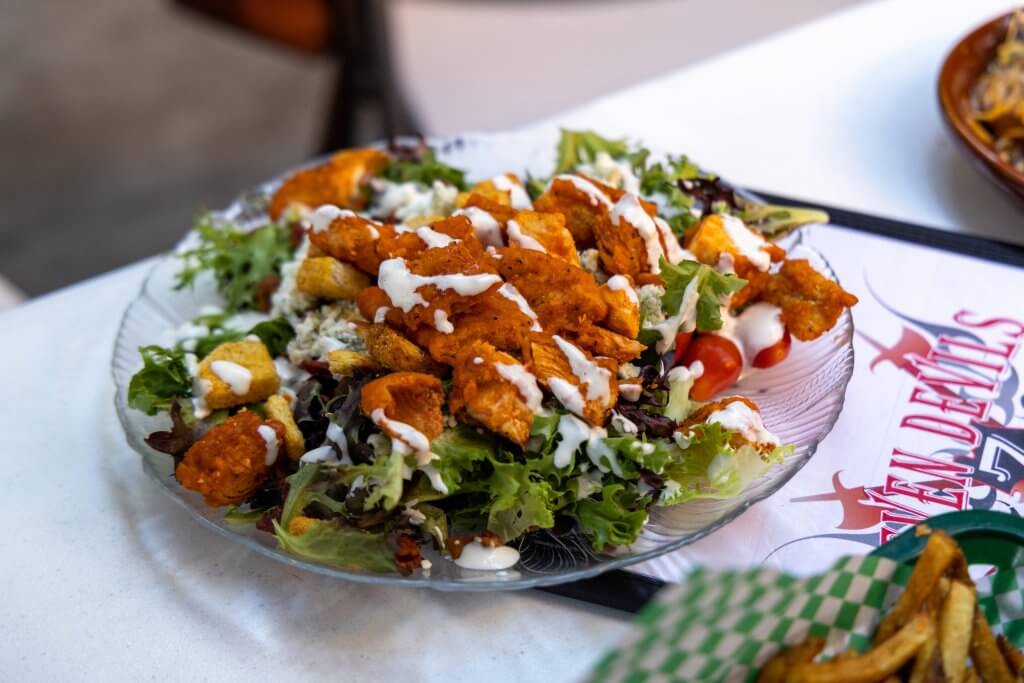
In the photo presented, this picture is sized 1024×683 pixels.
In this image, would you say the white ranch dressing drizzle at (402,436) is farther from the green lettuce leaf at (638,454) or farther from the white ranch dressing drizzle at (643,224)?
the white ranch dressing drizzle at (643,224)

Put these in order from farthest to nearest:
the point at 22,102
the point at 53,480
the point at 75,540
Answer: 1. the point at 22,102
2. the point at 53,480
3. the point at 75,540

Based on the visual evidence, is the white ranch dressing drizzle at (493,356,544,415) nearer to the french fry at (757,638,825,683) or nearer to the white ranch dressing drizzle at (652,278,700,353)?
the white ranch dressing drizzle at (652,278,700,353)

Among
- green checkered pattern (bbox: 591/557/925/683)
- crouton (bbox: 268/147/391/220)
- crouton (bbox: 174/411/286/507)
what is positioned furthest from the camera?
crouton (bbox: 268/147/391/220)

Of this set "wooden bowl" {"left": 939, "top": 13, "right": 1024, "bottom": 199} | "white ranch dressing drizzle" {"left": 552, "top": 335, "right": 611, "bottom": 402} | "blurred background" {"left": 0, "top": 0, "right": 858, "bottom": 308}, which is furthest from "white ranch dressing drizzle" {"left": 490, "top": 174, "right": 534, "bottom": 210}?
"blurred background" {"left": 0, "top": 0, "right": 858, "bottom": 308}

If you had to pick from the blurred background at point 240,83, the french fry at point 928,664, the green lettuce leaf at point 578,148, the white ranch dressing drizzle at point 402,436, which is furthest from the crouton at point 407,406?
Result: the blurred background at point 240,83

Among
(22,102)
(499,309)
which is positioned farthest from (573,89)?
(22,102)

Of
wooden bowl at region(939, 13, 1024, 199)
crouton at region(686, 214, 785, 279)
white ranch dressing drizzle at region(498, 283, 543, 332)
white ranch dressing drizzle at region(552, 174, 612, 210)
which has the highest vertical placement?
wooden bowl at region(939, 13, 1024, 199)

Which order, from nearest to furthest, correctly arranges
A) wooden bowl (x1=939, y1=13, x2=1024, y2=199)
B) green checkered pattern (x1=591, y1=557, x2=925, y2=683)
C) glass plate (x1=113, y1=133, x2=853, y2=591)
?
green checkered pattern (x1=591, y1=557, x2=925, y2=683)
glass plate (x1=113, y1=133, x2=853, y2=591)
wooden bowl (x1=939, y1=13, x2=1024, y2=199)

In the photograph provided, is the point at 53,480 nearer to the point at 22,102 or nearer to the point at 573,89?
the point at 573,89
